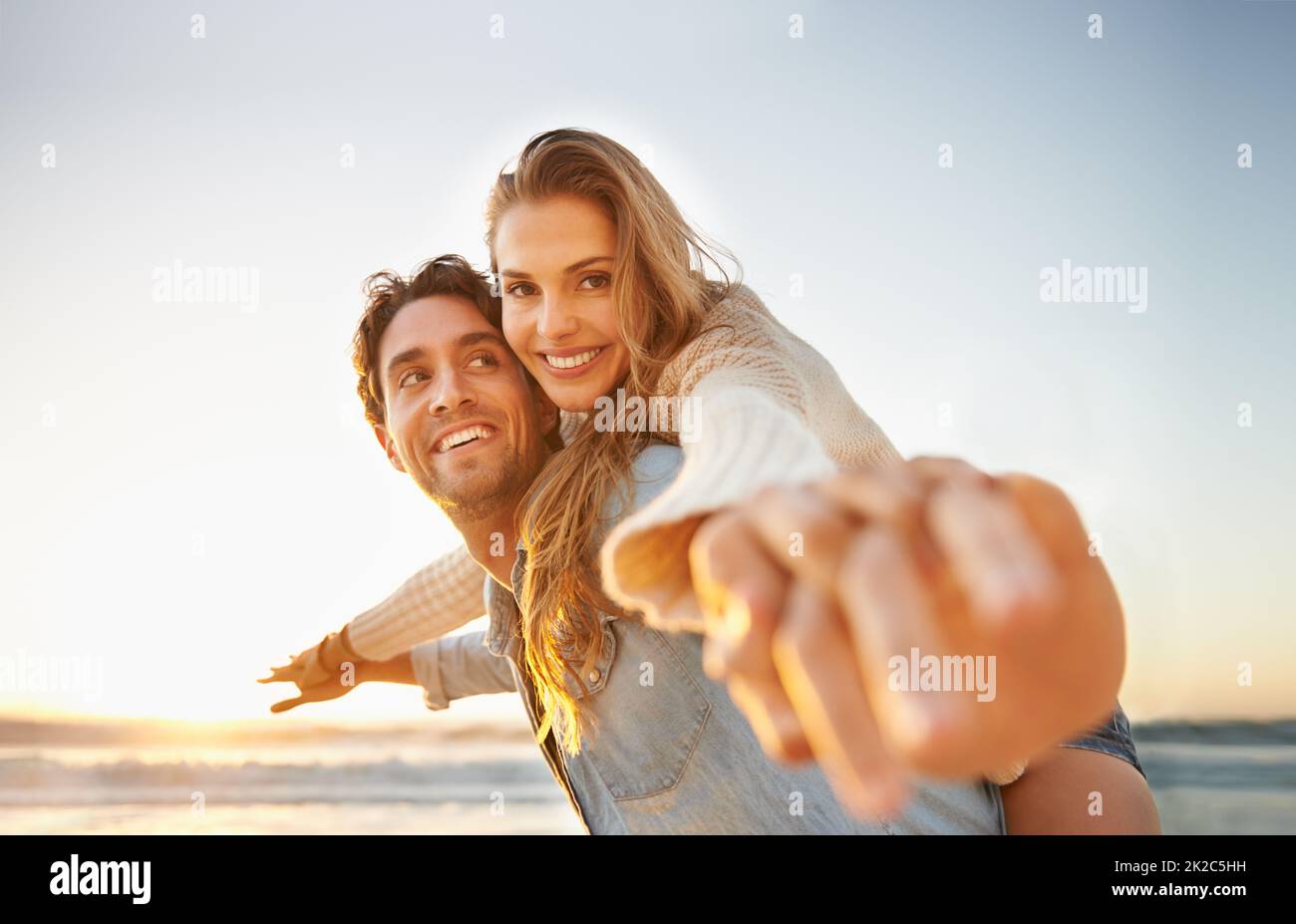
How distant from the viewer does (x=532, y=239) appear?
1.68 metres

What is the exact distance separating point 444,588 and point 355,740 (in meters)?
2.15

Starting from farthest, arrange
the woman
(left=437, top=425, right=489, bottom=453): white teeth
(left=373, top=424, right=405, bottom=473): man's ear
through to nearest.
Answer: (left=373, top=424, right=405, bottom=473): man's ear → (left=437, top=425, right=489, bottom=453): white teeth → the woman

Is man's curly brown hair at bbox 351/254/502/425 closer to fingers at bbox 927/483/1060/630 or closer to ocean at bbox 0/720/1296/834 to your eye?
fingers at bbox 927/483/1060/630

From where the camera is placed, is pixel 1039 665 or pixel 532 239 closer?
pixel 1039 665

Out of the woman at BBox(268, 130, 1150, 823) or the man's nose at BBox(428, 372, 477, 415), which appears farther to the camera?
the man's nose at BBox(428, 372, 477, 415)

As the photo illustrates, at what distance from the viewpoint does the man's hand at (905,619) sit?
0.38 meters

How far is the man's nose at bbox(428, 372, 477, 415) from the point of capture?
178 centimetres

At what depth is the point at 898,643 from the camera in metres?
0.37

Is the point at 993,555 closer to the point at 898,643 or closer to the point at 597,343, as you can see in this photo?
the point at 898,643

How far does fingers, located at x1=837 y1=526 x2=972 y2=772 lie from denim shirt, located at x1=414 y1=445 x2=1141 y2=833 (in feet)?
2.88

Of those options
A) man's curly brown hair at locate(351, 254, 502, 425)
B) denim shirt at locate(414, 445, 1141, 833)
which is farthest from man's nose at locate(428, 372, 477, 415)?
denim shirt at locate(414, 445, 1141, 833)

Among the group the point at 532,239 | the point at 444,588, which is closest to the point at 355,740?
the point at 444,588

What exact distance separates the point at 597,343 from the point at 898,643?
1327 mm
